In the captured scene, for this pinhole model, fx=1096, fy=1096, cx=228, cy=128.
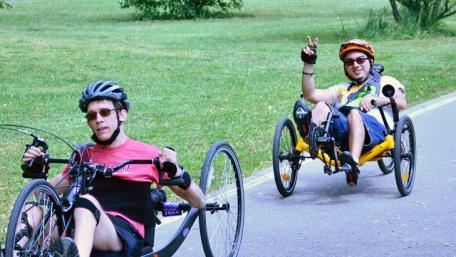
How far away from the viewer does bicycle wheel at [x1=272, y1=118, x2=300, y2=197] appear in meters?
8.45

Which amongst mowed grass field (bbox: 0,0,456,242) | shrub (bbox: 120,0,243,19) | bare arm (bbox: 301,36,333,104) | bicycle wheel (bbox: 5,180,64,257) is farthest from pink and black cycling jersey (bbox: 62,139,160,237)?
shrub (bbox: 120,0,243,19)

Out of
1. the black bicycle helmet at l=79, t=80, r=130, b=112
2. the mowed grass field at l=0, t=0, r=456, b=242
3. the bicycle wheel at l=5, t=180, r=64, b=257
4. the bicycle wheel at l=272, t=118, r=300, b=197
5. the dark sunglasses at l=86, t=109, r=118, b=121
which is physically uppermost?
the black bicycle helmet at l=79, t=80, r=130, b=112

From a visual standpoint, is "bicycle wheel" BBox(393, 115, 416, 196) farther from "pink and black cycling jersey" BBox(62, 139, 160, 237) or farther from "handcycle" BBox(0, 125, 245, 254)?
"pink and black cycling jersey" BBox(62, 139, 160, 237)

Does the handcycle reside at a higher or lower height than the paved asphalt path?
higher

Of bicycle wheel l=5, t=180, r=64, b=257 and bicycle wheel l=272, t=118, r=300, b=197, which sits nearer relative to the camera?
bicycle wheel l=5, t=180, r=64, b=257

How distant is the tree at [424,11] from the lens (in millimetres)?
27047

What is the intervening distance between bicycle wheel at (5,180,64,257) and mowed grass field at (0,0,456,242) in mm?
2498

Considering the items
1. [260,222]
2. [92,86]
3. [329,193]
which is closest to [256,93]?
[329,193]

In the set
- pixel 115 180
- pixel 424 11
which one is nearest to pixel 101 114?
pixel 115 180

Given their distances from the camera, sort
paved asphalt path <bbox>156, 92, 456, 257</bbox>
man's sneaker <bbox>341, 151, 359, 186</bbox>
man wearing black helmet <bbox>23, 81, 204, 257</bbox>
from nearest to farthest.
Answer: man wearing black helmet <bbox>23, 81, 204, 257</bbox> → paved asphalt path <bbox>156, 92, 456, 257</bbox> → man's sneaker <bbox>341, 151, 359, 186</bbox>

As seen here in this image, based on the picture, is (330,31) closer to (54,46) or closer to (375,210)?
(54,46)

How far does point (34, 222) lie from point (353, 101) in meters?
4.46

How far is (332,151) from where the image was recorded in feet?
27.4

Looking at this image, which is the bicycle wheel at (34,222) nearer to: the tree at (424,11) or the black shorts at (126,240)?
the black shorts at (126,240)
